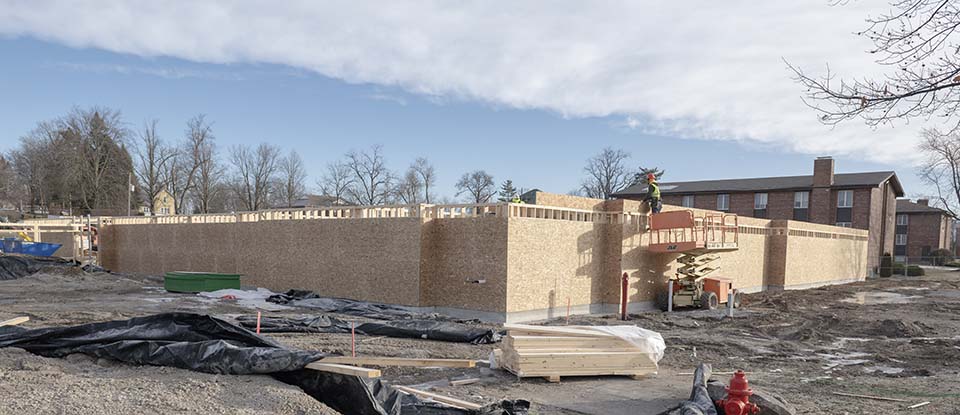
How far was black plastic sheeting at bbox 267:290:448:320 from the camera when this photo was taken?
14672 mm

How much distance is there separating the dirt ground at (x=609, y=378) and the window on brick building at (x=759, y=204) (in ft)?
93.7

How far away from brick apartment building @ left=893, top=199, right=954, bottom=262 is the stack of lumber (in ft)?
228

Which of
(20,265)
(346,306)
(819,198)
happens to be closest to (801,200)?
(819,198)

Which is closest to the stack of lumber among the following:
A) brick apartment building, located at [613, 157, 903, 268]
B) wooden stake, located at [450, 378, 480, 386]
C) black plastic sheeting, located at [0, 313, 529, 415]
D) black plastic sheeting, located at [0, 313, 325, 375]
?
wooden stake, located at [450, 378, 480, 386]

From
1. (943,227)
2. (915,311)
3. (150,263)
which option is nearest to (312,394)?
(915,311)

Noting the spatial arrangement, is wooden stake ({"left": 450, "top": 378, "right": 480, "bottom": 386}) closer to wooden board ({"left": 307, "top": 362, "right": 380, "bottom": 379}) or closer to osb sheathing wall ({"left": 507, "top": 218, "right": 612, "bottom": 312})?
wooden board ({"left": 307, "top": 362, "right": 380, "bottom": 379})

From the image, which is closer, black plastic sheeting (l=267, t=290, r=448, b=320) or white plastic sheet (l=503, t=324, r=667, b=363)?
white plastic sheet (l=503, t=324, r=667, b=363)

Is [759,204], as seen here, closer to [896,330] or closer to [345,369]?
[896,330]

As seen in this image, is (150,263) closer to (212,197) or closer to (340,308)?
(340,308)

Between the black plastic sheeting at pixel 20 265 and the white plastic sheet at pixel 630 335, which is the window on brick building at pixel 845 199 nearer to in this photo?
the white plastic sheet at pixel 630 335

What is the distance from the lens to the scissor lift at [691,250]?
17172mm

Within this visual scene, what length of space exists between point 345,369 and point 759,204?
49315 mm

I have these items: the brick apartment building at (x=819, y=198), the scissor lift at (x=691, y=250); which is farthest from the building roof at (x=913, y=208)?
the scissor lift at (x=691, y=250)

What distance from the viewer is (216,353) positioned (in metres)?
6.35
